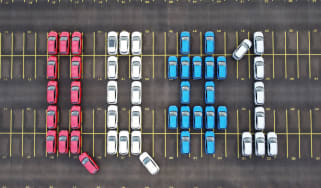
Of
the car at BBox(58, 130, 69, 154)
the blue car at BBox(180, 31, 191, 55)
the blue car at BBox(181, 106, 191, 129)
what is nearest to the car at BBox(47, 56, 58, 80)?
the car at BBox(58, 130, 69, 154)

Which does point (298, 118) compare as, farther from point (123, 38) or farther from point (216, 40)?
point (123, 38)

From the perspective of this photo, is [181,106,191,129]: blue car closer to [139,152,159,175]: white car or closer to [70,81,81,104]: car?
[139,152,159,175]: white car

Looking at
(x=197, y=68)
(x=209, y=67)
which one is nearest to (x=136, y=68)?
(x=197, y=68)

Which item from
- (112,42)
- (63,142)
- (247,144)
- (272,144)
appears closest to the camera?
(272,144)

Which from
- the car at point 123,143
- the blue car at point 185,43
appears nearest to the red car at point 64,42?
the car at point 123,143

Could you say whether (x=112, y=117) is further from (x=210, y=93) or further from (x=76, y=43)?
(x=210, y=93)
